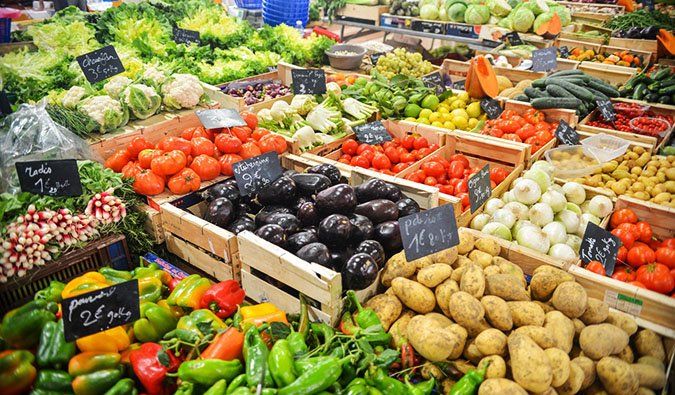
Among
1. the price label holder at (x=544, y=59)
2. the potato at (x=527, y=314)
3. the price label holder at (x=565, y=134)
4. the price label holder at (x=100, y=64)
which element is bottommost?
the potato at (x=527, y=314)

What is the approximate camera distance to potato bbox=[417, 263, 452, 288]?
77.5 inches

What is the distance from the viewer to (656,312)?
1.97 m

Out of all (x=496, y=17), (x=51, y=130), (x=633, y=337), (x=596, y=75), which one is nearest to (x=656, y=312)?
(x=633, y=337)

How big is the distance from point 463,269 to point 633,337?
80cm

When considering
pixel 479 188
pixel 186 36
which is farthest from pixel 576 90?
pixel 186 36

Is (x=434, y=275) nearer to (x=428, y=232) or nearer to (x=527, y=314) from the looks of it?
(x=428, y=232)

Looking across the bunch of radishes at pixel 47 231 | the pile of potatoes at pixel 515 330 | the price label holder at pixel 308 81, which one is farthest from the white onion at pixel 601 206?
the bunch of radishes at pixel 47 231

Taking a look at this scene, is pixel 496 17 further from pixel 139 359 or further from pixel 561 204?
pixel 139 359

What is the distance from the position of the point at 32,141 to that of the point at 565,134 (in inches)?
155

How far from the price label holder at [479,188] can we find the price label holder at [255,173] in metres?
1.16

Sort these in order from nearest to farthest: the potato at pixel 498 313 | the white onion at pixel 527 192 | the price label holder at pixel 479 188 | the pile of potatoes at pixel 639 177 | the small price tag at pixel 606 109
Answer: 1. the potato at pixel 498 313
2. the price label holder at pixel 479 188
3. the white onion at pixel 527 192
4. the pile of potatoes at pixel 639 177
5. the small price tag at pixel 606 109

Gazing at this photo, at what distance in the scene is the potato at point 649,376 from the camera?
1754 mm

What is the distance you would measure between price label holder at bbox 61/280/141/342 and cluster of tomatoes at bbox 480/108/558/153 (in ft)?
10.2

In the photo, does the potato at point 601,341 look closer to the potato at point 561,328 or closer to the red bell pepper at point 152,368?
the potato at point 561,328
